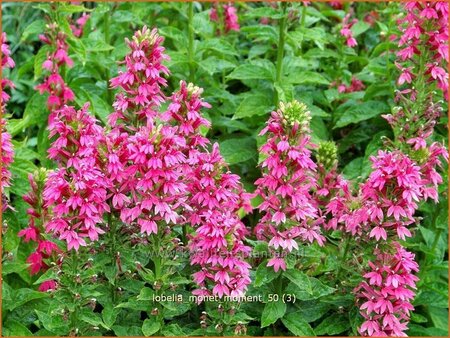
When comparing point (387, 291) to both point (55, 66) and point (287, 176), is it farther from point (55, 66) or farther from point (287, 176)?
point (55, 66)

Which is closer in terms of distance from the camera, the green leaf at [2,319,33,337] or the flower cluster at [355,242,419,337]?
the flower cluster at [355,242,419,337]

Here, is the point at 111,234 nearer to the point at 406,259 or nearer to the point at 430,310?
the point at 406,259

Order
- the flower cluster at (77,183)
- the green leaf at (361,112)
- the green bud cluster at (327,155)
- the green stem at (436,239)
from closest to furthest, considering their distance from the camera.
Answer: the flower cluster at (77,183), the green bud cluster at (327,155), the green stem at (436,239), the green leaf at (361,112)

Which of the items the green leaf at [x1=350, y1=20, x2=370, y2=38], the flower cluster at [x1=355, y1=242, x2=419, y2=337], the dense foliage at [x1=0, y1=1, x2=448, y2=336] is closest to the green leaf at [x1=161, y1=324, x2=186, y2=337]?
the dense foliage at [x1=0, y1=1, x2=448, y2=336]

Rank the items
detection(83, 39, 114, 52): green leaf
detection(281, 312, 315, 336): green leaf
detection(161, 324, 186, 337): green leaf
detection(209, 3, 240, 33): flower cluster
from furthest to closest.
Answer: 1. detection(209, 3, 240, 33): flower cluster
2. detection(83, 39, 114, 52): green leaf
3. detection(281, 312, 315, 336): green leaf
4. detection(161, 324, 186, 337): green leaf

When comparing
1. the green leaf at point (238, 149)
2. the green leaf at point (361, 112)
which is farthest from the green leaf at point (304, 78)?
the green leaf at point (238, 149)

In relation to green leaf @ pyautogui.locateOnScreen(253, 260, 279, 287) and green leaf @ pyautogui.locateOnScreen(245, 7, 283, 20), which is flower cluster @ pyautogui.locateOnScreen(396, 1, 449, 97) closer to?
green leaf @ pyautogui.locateOnScreen(245, 7, 283, 20)

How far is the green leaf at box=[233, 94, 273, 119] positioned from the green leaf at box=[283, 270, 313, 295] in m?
1.17

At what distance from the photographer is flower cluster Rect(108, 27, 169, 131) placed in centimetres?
327

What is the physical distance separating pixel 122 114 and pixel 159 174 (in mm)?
493

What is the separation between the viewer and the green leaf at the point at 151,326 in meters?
3.15

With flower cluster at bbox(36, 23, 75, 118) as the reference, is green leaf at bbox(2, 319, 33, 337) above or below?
below

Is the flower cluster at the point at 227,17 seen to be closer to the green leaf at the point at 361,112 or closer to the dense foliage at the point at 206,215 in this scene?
the dense foliage at the point at 206,215

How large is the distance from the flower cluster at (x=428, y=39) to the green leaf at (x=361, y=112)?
1.58 ft
